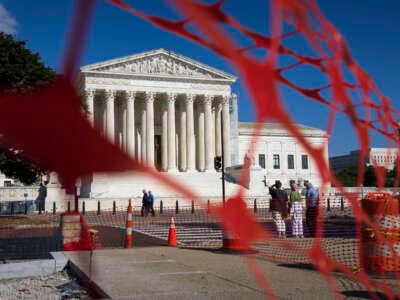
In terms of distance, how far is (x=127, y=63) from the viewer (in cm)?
5953

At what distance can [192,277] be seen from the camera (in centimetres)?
665

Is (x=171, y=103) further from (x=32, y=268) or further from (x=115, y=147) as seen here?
(x=115, y=147)

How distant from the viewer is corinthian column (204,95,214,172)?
63594 millimetres

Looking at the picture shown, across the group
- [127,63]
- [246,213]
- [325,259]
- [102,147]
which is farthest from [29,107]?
[127,63]

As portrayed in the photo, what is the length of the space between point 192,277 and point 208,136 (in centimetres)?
5803

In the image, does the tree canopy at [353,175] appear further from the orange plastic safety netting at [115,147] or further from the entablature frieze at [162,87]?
the entablature frieze at [162,87]

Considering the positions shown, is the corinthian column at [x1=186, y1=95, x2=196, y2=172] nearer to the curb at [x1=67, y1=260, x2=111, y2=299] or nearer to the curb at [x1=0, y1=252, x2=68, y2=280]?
the curb at [x1=0, y1=252, x2=68, y2=280]

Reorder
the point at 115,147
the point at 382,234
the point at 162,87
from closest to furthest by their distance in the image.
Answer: the point at 115,147 → the point at 382,234 → the point at 162,87

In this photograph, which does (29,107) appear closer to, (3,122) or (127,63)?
(3,122)

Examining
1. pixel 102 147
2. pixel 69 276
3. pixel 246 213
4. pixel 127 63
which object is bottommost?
pixel 69 276

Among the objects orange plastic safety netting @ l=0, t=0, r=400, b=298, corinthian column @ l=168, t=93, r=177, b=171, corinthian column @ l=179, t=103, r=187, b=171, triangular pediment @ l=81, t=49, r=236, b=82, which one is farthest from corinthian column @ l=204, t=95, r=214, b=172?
orange plastic safety netting @ l=0, t=0, r=400, b=298

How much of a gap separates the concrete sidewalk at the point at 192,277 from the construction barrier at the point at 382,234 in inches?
41.0

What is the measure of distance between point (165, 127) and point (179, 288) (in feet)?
187

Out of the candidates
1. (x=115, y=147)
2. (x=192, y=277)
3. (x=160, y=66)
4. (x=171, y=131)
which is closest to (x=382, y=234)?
(x=192, y=277)
